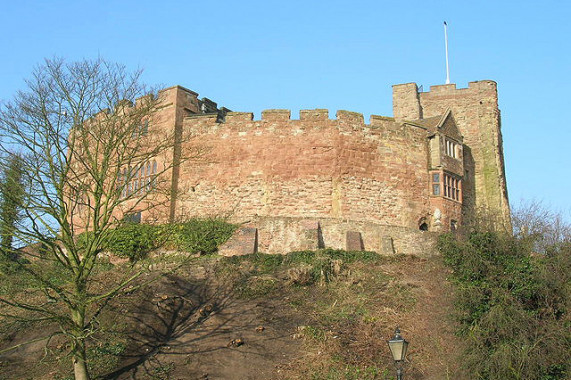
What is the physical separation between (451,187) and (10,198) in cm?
2415

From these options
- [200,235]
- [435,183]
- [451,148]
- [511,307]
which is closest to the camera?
[511,307]

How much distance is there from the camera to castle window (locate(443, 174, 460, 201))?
33.8 metres

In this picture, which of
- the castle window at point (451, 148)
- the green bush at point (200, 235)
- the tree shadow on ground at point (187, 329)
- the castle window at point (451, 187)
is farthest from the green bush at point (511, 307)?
the castle window at point (451, 148)

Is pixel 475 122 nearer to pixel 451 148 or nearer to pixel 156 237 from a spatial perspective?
pixel 451 148

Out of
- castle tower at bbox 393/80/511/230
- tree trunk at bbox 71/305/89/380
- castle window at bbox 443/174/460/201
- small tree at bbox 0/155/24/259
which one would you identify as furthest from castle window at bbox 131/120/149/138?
castle tower at bbox 393/80/511/230

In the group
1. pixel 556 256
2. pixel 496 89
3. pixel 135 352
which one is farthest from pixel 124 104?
pixel 496 89

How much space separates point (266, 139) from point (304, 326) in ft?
44.1

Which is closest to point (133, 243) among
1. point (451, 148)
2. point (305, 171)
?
point (305, 171)

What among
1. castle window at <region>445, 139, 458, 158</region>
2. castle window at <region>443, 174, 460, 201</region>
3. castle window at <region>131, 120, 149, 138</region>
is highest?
castle window at <region>445, 139, 458, 158</region>

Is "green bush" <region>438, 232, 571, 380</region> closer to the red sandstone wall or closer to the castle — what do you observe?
the castle

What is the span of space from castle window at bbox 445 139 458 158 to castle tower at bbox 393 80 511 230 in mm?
1801

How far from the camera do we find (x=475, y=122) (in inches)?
1494

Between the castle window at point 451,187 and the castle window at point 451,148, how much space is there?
4.60ft

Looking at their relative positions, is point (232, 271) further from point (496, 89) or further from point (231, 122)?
point (496, 89)
